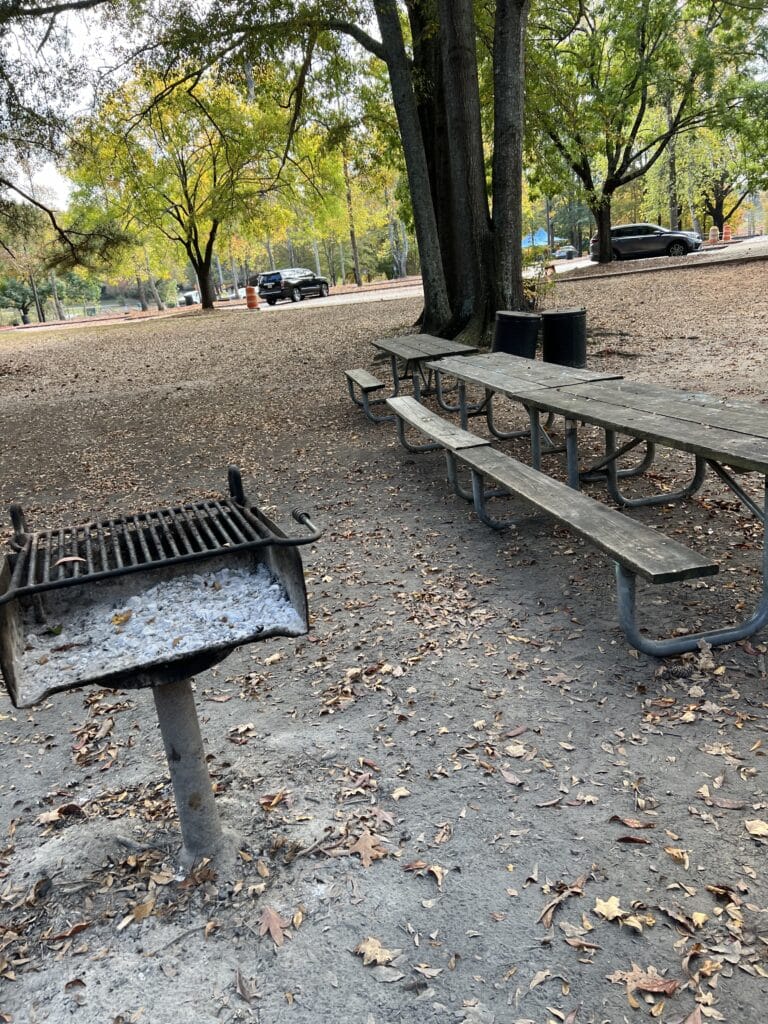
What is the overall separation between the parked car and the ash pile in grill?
88.4ft

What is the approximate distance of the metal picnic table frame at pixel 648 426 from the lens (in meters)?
3.32

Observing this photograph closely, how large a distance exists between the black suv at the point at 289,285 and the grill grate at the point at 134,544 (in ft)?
100

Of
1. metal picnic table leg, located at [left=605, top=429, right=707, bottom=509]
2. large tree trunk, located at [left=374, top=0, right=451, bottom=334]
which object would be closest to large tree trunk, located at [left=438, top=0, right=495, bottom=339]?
large tree trunk, located at [left=374, top=0, right=451, bottom=334]

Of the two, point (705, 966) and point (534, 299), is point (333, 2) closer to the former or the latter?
point (534, 299)

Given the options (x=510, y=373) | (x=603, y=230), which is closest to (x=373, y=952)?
(x=510, y=373)

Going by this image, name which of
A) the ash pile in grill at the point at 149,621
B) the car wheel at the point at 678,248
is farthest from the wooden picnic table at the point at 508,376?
the car wheel at the point at 678,248

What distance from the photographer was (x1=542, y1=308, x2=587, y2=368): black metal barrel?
7.92 meters

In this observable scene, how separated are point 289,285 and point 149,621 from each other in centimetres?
3113

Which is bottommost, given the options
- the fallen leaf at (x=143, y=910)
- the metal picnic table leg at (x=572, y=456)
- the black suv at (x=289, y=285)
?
the fallen leaf at (x=143, y=910)

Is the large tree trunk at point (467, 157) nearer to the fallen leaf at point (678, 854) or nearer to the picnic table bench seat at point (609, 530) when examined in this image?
the picnic table bench seat at point (609, 530)

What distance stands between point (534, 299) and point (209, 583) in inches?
A: 396

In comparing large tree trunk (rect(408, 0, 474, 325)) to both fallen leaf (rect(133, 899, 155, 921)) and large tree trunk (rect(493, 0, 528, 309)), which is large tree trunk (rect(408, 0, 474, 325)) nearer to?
large tree trunk (rect(493, 0, 528, 309))

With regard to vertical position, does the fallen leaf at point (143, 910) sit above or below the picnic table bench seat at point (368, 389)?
below

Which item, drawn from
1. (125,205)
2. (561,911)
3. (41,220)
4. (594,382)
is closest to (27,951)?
(561,911)
